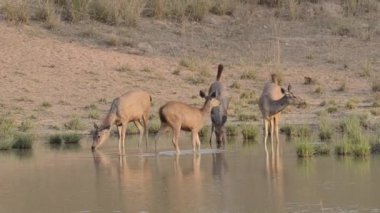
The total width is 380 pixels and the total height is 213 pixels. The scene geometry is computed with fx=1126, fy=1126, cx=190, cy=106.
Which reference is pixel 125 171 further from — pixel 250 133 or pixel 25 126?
pixel 25 126

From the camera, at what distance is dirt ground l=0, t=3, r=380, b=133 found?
27.7m

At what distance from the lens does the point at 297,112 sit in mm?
26672

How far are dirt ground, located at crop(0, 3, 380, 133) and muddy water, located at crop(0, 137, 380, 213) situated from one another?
574cm

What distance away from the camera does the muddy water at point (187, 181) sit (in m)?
14.0

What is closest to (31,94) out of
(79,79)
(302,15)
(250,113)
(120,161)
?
(79,79)

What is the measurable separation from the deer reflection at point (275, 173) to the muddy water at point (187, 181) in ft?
0.04

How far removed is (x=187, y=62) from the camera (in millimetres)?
31812

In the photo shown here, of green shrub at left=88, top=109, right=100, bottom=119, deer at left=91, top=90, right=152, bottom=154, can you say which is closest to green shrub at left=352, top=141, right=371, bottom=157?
deer at left=91, top=90, right=152, bottom=154

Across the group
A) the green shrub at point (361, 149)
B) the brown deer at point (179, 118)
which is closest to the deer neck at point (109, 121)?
the brown deer at point (179, 118)

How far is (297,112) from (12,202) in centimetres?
1293

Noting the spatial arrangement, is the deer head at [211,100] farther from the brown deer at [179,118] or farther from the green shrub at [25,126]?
the green shrub at [25,126]

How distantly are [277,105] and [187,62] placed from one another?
1095 cm

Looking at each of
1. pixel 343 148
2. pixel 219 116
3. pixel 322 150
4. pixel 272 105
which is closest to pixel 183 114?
pixel 219 116

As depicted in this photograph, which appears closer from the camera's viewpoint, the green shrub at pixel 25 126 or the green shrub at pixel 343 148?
the green shrub at pixel 343 148
